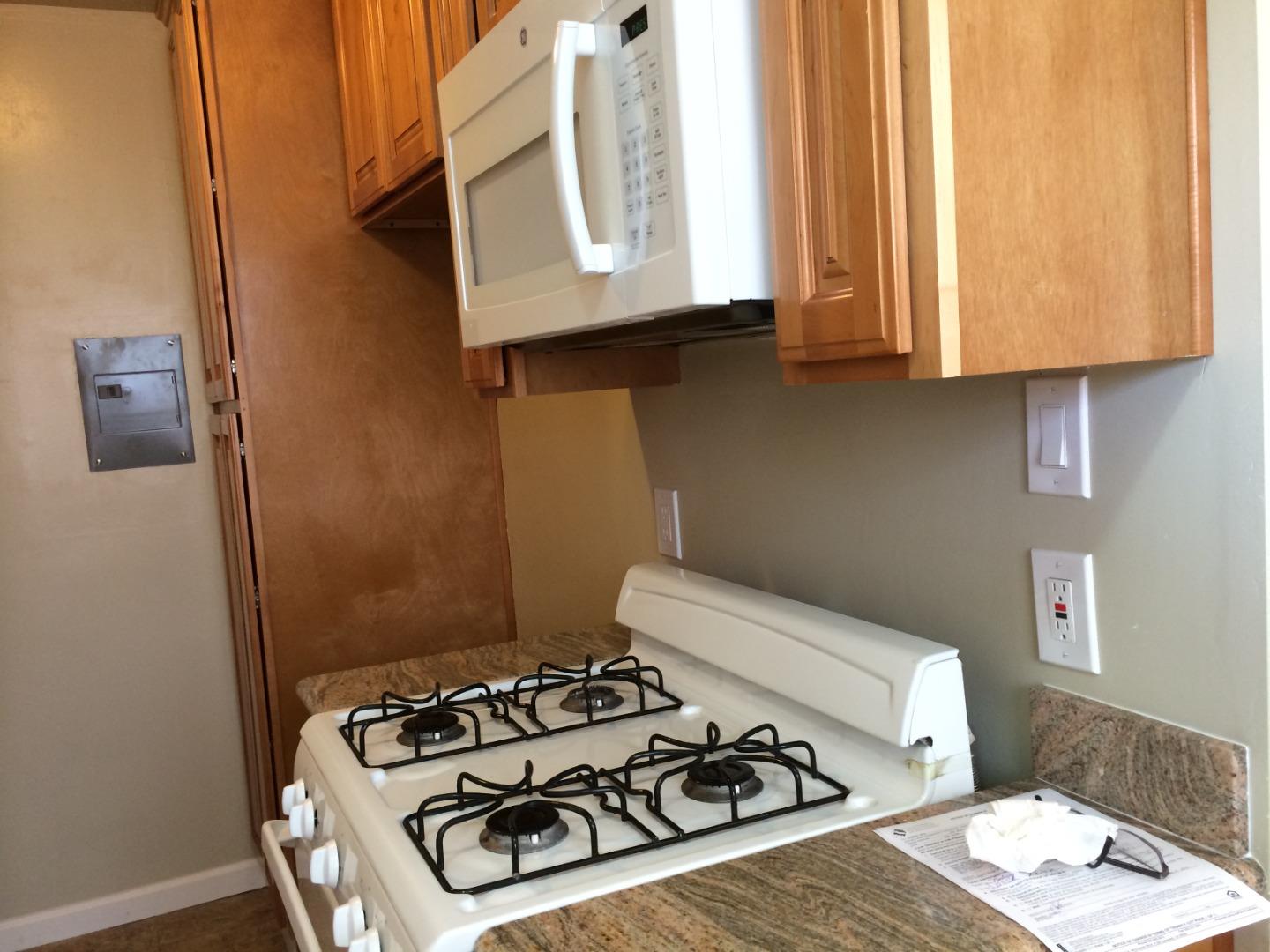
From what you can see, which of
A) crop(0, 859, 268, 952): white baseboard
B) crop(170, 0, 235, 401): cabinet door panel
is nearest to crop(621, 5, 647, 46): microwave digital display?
crop(170, 0, 235, 401): cabinet door panel

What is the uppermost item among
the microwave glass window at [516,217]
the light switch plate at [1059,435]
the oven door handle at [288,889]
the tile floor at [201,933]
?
the microwave glass window at [516,217]

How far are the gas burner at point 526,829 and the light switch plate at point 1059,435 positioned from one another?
2.03 feet

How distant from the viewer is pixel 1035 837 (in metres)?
0.89

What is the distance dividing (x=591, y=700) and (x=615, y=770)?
0.93 ft

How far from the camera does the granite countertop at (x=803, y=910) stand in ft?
2.71

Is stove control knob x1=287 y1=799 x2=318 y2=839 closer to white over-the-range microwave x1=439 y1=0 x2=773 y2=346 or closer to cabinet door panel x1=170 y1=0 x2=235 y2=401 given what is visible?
white over-the-range microwave x1=439 y1=0 x2=773 y2=346

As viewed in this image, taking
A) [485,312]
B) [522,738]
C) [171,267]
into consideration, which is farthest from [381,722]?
[171,267]

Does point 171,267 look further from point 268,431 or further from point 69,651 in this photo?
point 69,651

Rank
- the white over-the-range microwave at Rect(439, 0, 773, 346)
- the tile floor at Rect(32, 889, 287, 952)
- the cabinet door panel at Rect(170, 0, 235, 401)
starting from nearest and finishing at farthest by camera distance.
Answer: the white over-the-range microwave at Rect(439, 0, 773, 346) → the cabinet door panel at Rect(170, 0, 235, 401) → the tile floor at Rect(32, 889, 287, 952)

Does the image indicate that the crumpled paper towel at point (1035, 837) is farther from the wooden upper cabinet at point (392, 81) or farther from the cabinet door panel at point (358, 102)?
the cabinet door panel at point (358, 102)

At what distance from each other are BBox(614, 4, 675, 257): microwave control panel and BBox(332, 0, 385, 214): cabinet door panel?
3.94ft

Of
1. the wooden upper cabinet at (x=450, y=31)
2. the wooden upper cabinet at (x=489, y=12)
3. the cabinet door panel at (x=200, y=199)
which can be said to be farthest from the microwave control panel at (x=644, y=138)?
the cabinet door panel at (x=200, y=199)

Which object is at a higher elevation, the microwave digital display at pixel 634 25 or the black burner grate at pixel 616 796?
the microwave digital display at pixel 634 25

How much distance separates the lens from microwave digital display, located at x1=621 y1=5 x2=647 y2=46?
95cm
